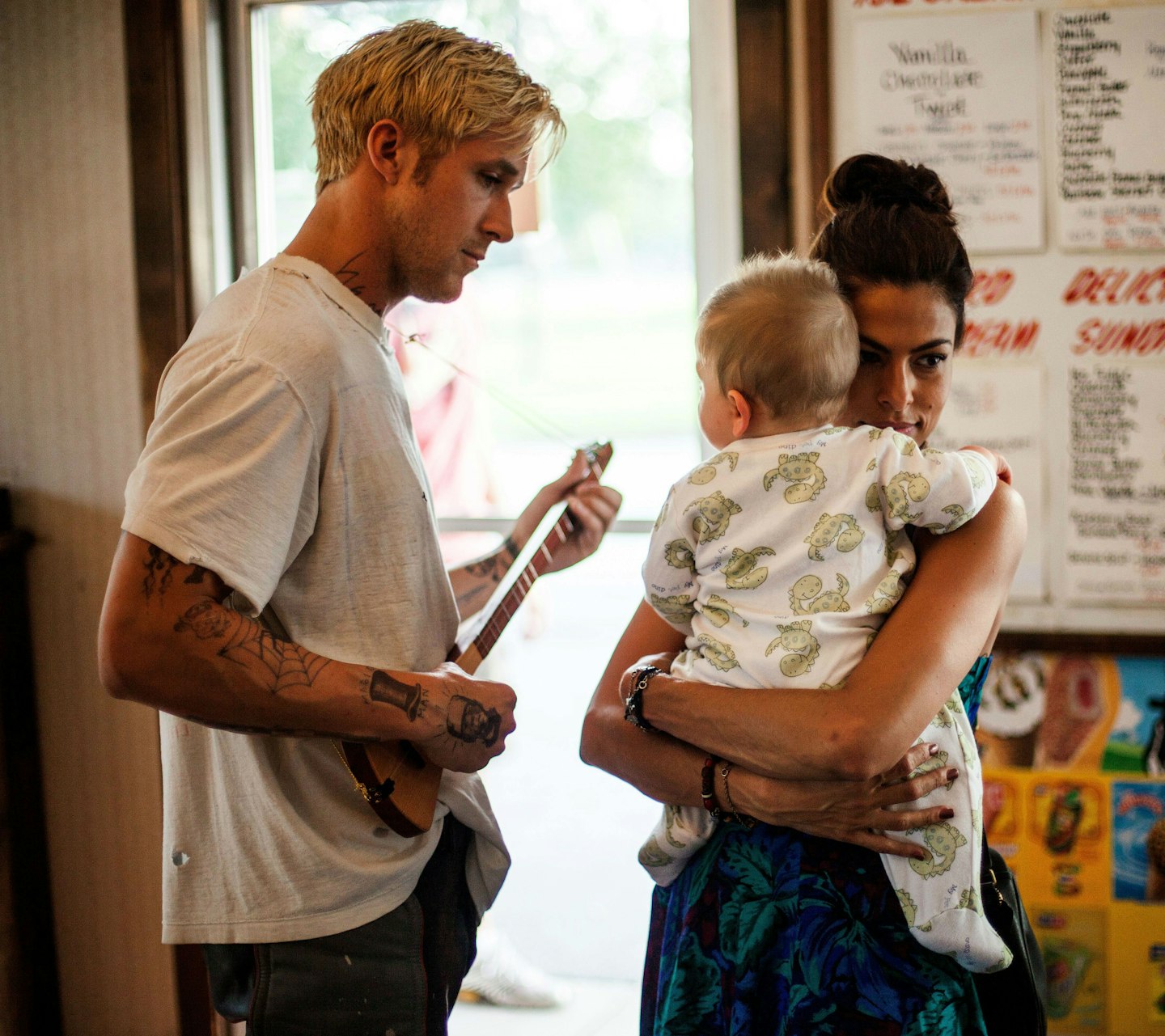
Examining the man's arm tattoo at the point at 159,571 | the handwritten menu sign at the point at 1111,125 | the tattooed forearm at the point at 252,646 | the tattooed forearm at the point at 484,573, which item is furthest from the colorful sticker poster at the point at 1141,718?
the man's arm tattoo at the point at 159,571

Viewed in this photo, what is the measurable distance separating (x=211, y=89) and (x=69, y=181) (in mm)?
386

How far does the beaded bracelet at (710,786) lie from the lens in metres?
1.28

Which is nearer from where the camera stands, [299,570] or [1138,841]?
[299,570]

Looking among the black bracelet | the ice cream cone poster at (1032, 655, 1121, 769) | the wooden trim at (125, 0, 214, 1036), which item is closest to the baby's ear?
the black bracelet

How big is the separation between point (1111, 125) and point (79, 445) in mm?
2306

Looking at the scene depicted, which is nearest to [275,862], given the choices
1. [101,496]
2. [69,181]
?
[101,496]

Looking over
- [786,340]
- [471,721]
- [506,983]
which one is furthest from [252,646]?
[506,983]

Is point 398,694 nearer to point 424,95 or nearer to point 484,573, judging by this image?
point 484,573

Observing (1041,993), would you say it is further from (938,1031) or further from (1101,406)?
(1101,406)

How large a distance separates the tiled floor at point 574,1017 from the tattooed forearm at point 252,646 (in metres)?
1.75

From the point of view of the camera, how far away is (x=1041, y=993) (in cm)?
132

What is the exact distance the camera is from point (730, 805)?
4.16ft

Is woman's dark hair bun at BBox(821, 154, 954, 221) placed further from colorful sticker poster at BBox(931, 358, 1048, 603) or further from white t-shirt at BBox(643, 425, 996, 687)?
colorful sticker poster at BBox(931, 358, 1048, 603)

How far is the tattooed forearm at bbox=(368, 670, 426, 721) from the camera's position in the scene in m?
1.27
